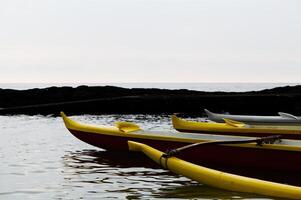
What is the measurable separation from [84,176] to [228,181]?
492 cm

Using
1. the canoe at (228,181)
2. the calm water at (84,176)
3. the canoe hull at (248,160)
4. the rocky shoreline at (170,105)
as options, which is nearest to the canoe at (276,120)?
the calm water at (84,176)

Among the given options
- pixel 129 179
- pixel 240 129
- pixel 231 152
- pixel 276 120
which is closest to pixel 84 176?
pixel 129 179

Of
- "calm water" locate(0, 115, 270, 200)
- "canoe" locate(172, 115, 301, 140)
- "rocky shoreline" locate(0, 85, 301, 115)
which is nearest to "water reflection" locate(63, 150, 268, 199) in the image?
"calm water" locate(0, 115, 270, 200)

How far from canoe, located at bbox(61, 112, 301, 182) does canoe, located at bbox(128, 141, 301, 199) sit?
296cm

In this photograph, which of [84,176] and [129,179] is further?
[84,176]

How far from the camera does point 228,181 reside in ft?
36.5

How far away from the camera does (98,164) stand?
16.8m

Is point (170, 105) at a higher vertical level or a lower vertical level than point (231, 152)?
higher

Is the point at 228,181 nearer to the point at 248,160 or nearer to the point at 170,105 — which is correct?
the point at 248,160

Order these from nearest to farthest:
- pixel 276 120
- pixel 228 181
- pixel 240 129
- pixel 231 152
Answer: pixel 228 181 < pixel 231 152 < pixel 240 129 < pixel 276 120

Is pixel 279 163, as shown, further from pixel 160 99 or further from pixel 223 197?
pixel 160 99

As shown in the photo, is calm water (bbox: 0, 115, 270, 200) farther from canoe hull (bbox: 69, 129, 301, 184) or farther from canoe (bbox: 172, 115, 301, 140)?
canoe (bbox: 172, 115, 301, 140)

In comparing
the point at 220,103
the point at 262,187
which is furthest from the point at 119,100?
the point at 262,187

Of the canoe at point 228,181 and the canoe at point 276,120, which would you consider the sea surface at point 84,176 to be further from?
the canoe at point 276,120
